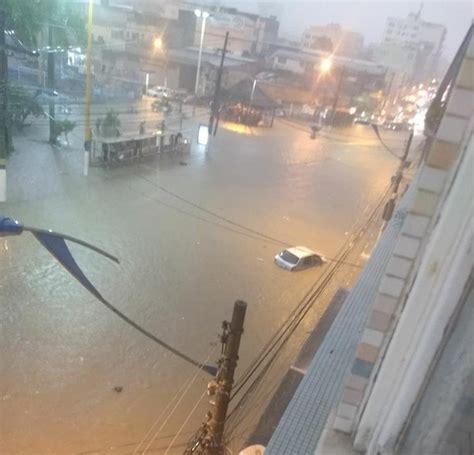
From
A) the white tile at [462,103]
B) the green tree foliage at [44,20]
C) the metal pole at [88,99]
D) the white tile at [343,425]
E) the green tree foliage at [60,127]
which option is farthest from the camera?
the green tree foliage at [60,127]

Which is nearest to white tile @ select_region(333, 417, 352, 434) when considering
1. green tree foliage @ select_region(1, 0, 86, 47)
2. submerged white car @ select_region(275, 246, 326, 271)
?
submerged white car @ select_region(275, 246, 326, 271)

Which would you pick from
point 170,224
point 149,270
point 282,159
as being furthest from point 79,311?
point 282,159

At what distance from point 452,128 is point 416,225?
0.23m

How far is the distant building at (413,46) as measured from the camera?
117 feet

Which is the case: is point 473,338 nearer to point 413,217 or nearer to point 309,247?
point 413,217

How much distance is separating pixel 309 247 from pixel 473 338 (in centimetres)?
829

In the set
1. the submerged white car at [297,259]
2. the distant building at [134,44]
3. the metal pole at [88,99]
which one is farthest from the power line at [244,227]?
A: the distant building at [134,44]

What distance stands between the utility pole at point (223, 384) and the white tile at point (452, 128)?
1.60m

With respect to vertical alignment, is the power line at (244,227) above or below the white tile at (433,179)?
below

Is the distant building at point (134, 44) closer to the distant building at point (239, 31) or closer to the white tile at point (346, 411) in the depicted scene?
the distant building at point (239, 31)

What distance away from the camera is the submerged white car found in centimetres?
814

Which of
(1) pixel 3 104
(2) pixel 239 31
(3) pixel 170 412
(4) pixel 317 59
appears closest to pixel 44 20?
(1) pixel 3 104

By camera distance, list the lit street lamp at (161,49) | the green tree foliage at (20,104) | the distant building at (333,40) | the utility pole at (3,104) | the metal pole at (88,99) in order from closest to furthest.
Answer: the utility pole at (3,104) → the metal pole at (88,99) → the green tree foliage at (20,104) → the lit street lamp at (161,49) → the distant building at (333,40)

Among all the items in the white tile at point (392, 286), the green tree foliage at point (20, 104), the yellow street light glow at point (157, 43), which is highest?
the white tile at point (392, 286)
